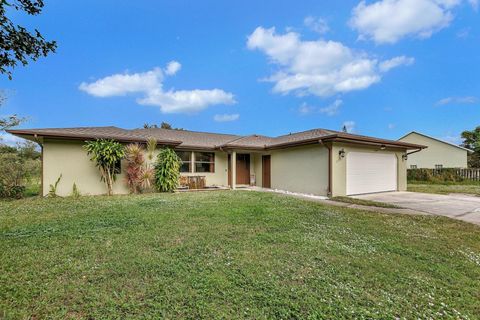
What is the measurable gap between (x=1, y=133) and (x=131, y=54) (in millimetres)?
8182

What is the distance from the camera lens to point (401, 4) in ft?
32.7

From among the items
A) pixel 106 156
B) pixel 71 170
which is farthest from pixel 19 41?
pixel 71 170

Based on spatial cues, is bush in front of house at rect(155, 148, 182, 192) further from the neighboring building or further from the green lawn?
the neighboring building

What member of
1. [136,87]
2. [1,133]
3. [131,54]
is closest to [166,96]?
[136,87]

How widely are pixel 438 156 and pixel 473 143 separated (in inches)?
438

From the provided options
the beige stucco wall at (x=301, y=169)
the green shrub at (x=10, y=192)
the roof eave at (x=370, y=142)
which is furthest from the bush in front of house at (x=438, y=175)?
the green shrub at (x=10, y=192)

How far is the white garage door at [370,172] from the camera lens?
1141 cm

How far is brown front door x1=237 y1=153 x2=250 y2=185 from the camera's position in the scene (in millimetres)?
15617

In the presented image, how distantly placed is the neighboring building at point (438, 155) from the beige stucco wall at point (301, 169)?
20.9m

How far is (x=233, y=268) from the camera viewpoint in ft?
10.6

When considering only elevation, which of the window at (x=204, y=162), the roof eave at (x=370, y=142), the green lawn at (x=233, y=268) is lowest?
the green lawn at (x=233, y=268)

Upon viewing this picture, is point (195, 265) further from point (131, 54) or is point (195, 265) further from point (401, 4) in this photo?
point (131, 54)

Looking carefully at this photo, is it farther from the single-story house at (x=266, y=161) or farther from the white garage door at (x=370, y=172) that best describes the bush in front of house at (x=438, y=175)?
the white garage door at (x=370, y=172)

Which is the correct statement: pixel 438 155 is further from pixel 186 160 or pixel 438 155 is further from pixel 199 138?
pixel 186 160
